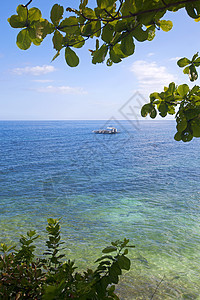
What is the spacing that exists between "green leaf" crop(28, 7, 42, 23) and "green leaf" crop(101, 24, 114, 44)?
39 centimetres

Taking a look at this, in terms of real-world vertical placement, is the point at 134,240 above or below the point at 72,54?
below

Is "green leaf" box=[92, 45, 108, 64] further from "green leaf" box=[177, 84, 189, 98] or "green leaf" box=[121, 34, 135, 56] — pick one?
"green leaf" box=[177, 84, 189, 98]

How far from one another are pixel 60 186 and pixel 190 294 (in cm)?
1359

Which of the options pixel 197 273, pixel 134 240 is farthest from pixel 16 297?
pixel 134 240

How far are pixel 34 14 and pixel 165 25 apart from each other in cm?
92

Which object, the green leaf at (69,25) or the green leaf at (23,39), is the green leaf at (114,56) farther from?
the green leaf at (23,39)

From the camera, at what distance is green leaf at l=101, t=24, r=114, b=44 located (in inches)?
56.4

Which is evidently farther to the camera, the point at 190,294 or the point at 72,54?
the point at 190,294

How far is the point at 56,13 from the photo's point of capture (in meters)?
1.21

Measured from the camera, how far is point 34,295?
2326 mm

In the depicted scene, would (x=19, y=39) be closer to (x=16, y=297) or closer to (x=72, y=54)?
(x=72, y=54)

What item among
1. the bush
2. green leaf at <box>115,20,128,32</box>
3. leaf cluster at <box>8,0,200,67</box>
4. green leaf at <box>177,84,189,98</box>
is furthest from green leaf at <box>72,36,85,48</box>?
the bush

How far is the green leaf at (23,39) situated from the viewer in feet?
4.37

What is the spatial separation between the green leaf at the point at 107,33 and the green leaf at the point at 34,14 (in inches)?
15.5
